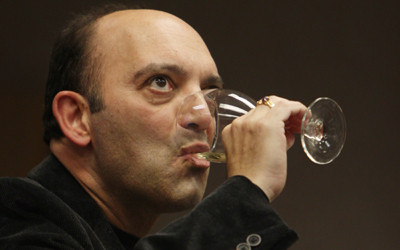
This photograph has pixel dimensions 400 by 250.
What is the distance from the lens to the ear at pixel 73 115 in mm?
1355

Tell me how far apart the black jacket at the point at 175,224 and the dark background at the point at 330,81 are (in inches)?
74.4

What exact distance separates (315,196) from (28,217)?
226cm

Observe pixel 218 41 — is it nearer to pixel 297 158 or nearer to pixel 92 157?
pixel 297 158

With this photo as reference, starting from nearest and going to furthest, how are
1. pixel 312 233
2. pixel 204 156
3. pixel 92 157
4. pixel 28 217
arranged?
1. pixel 28 217
2. pixel 204 156
3. pixel 92 157
4. pixel 312 233

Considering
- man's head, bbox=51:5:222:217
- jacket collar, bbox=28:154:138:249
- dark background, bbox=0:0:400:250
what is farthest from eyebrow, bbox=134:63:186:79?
dark background, bbox=0:0:400:250

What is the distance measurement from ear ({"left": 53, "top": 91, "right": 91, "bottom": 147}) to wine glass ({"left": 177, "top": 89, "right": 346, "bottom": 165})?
0.30 meters

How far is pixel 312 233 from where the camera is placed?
295 cm

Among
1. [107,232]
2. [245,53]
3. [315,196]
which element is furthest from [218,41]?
[107,232]

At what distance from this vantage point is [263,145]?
1.08m

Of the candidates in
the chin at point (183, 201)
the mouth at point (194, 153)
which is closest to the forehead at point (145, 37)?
the mouth at point (194, 153)

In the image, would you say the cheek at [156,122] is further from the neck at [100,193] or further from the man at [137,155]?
the neck at [100,193]

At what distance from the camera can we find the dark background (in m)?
2.96

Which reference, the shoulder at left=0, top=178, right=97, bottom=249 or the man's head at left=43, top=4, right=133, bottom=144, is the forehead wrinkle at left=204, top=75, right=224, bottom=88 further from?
the shoulder at left=0, top=178, right=97, bottom=249

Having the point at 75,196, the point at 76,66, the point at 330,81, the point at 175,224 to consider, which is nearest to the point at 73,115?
the point at 76,66
